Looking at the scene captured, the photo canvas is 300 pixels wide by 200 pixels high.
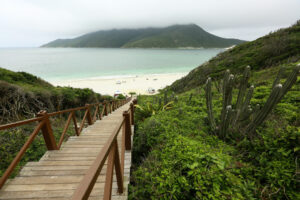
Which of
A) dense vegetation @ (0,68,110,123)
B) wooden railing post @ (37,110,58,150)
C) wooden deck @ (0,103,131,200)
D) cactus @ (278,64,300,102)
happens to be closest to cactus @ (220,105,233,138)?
cactus @ (278,64,300,102)

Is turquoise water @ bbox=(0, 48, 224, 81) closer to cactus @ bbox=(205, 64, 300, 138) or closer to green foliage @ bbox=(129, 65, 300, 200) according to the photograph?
cactus @ bbox=(205, 64, 300, 138)

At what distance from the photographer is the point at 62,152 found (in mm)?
2967

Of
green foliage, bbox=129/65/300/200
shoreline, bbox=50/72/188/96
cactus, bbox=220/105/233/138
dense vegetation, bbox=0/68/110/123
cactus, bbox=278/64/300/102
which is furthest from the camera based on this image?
shoreline, bbox=50/72/188/96

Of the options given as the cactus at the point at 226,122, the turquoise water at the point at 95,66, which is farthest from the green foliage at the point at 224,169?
the turquoise water at the point at 95,66

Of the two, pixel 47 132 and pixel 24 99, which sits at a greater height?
pixel 24 99

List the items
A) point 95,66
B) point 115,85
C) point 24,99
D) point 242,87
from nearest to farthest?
point 242,87, point 24,99, point 115,85, point 95,66

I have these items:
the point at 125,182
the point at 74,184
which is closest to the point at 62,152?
the point at 74,184

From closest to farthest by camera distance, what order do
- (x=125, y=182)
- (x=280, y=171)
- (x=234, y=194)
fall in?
1. (x=234, y=194)
2. (x=280, y=171)
3. (x=125, y=182)

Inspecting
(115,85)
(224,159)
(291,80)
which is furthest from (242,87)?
(115,85)

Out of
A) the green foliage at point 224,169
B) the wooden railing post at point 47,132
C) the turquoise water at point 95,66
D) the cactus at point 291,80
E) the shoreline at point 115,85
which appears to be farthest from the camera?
the turquoise water at point 95,66

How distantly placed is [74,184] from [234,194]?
2363mm

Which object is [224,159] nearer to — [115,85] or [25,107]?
[25,107]

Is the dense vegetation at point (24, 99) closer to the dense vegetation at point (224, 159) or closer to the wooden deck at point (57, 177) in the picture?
the wooden deck at point (57, 177)

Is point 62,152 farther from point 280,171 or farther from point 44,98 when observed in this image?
point 44,98
